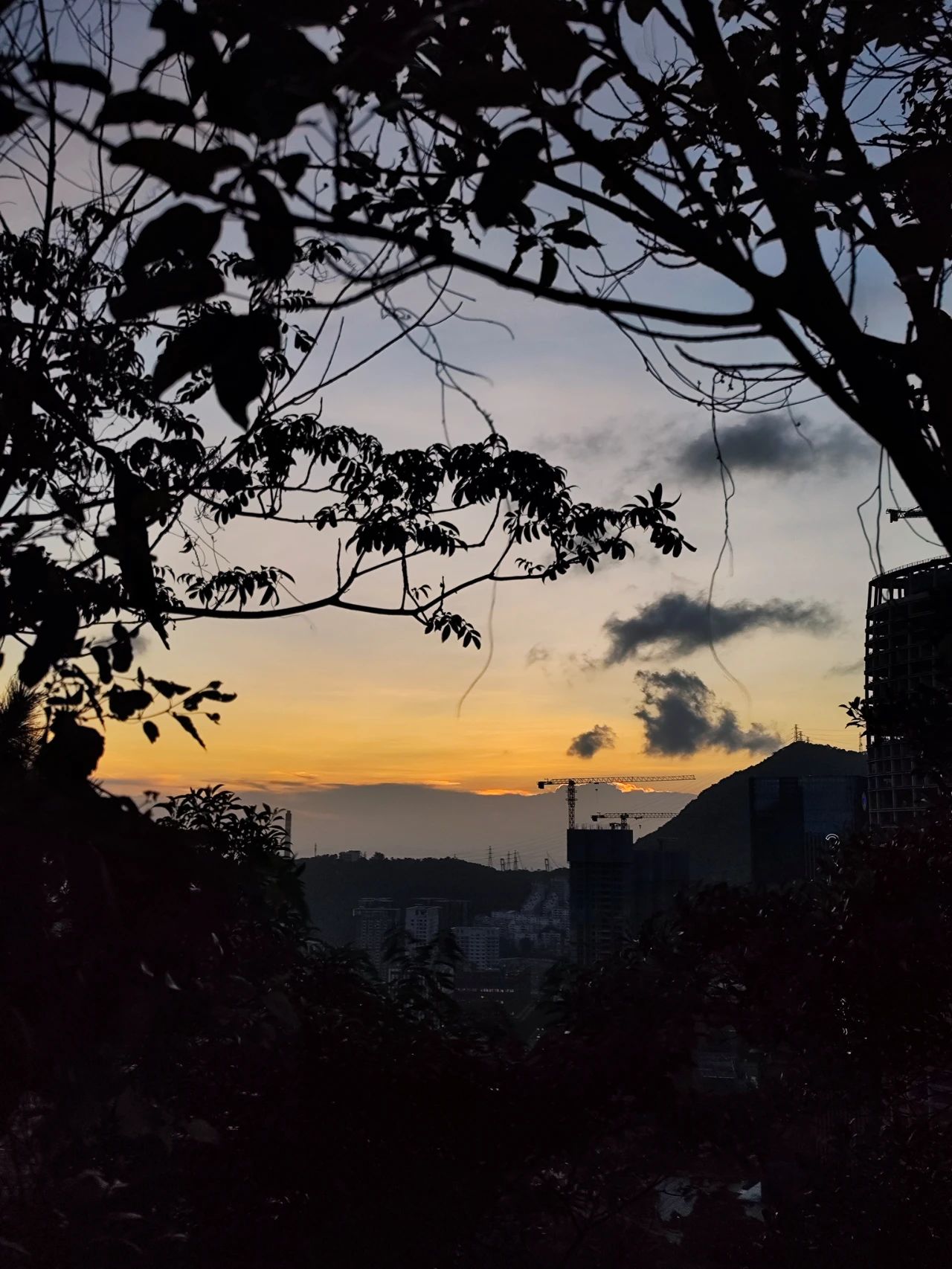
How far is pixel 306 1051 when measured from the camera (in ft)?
17.9

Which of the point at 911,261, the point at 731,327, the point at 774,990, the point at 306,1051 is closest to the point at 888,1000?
the point at 774,990

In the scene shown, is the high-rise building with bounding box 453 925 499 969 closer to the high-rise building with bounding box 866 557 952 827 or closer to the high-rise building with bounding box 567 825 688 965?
the high-rise building with bounding box 567 825 688 965

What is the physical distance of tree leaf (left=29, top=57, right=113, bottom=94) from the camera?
1.57m

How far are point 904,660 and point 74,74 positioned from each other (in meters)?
7.27

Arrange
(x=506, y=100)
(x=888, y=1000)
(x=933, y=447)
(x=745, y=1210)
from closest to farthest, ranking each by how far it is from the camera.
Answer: (x=506, y=100)
(x=933, y=447)
(x=888, y=1000)
(x=745, y=1210)

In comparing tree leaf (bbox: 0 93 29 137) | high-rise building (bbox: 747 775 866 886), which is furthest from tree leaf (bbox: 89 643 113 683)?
high-rise building (bbox: 747 775 866 886)

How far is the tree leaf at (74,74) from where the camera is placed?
157 cm

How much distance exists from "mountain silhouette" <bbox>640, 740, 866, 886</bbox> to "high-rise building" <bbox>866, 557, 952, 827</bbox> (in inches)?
1772

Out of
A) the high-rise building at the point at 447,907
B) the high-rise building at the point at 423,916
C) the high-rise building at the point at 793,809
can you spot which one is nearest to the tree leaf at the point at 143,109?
the high-rise building at the point at 423,916

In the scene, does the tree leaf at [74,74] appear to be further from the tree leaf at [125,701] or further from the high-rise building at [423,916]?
the high-rise building at [423,916]

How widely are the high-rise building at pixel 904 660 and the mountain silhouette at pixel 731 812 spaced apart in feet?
148

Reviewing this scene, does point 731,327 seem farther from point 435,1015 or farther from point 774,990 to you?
point 435,1015

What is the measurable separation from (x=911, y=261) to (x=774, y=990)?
169 inches

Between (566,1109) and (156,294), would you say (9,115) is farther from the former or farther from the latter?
(566,1109)
